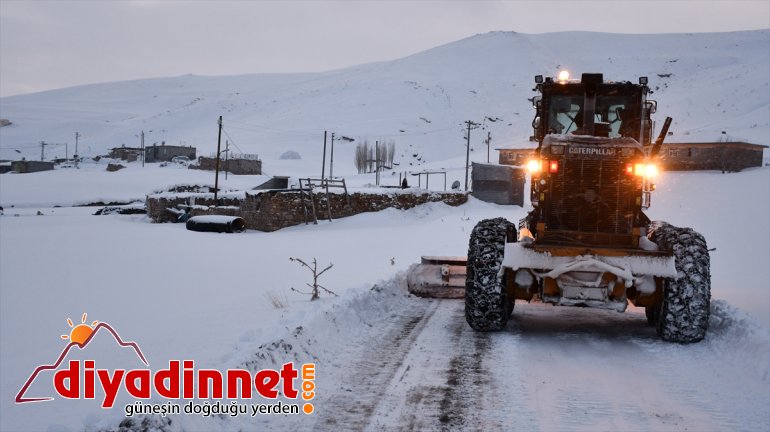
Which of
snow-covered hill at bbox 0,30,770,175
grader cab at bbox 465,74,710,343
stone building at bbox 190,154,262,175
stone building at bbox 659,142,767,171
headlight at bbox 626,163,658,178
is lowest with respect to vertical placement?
grader cab at bbox 465,74,710,343

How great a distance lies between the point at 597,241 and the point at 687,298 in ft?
3.96

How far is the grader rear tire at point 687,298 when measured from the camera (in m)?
7.52

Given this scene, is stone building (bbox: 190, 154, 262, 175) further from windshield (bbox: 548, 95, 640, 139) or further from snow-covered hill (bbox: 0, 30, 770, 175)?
windshield (bbox: 548, 95, 640, 139)

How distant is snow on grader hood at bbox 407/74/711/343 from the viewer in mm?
7547

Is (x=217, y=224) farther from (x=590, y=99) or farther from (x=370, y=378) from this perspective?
(x=370, y=378)

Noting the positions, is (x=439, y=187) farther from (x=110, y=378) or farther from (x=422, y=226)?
(x=110, y=378)

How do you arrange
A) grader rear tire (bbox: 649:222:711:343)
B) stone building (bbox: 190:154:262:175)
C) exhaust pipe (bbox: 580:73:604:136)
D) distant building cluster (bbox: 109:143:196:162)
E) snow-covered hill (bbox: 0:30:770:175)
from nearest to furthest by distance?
1. grader rear tire (bbox: 649:222:711:343)
2. exhaust pipe (bbox: 580:73:604:136)
3. stone building (bbox: 190:154:262:175)
4. distant building cluster (bbox: 109:143:196:162)
5. snow-covered hill (bbox: 0:30:770:175)

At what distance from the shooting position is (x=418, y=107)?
137 meters

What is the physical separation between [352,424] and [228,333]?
3038mm

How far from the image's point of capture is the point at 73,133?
14738cm

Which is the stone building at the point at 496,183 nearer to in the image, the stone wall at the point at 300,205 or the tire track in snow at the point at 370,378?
the stone wall at the point at 300,205

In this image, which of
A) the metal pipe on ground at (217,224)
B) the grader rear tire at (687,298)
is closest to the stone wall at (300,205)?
the metal pipe on ground at (217,224)

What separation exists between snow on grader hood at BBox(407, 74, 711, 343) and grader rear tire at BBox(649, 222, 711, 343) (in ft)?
0.04

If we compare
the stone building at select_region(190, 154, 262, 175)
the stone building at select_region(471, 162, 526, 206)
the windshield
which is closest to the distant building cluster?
the stone building at select_region(190, 154, 262, 175)
